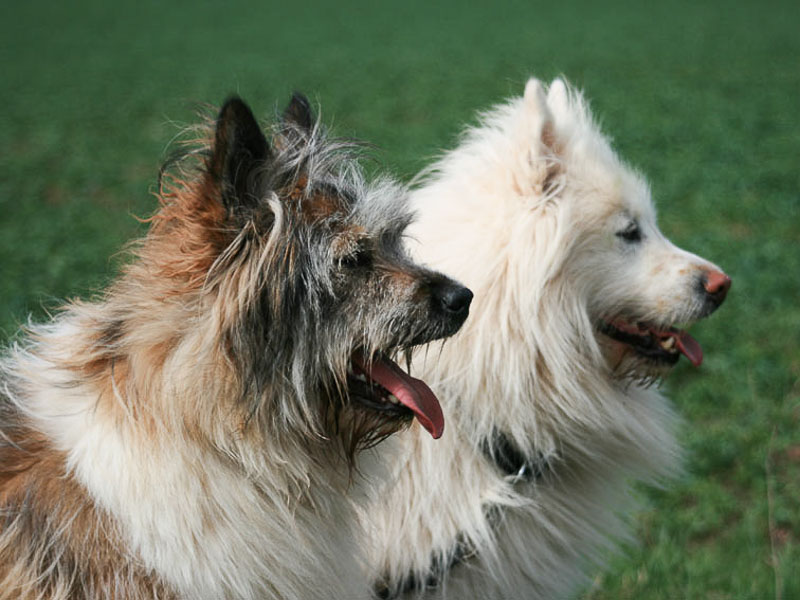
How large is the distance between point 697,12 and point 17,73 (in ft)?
98.9

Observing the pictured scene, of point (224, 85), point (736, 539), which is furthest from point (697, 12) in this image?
point (736, 539)

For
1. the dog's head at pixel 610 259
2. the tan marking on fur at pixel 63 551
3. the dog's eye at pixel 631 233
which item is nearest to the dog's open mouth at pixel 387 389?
the tan marking on fur at pixel 63 551

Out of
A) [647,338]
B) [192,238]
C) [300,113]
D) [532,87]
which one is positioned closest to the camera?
[192,238]

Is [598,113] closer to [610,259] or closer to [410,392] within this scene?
[610,259]

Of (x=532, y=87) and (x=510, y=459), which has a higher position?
(x=532, y=87)

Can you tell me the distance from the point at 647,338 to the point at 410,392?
1.47 meters

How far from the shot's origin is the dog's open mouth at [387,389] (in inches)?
102

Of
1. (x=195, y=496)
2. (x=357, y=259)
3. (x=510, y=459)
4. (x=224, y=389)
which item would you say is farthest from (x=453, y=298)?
(x=510, y=459)

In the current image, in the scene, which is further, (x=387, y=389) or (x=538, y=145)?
(x=538, y=145)

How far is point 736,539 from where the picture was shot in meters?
4.47

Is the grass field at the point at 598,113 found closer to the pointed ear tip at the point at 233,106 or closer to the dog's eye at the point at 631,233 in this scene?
the pointed ear tip at the point at 233,106

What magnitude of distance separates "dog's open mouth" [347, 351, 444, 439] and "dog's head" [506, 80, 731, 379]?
3.27 feet

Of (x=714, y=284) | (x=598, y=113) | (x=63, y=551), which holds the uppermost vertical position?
(x=598, y=113)

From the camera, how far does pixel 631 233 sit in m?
3.61
